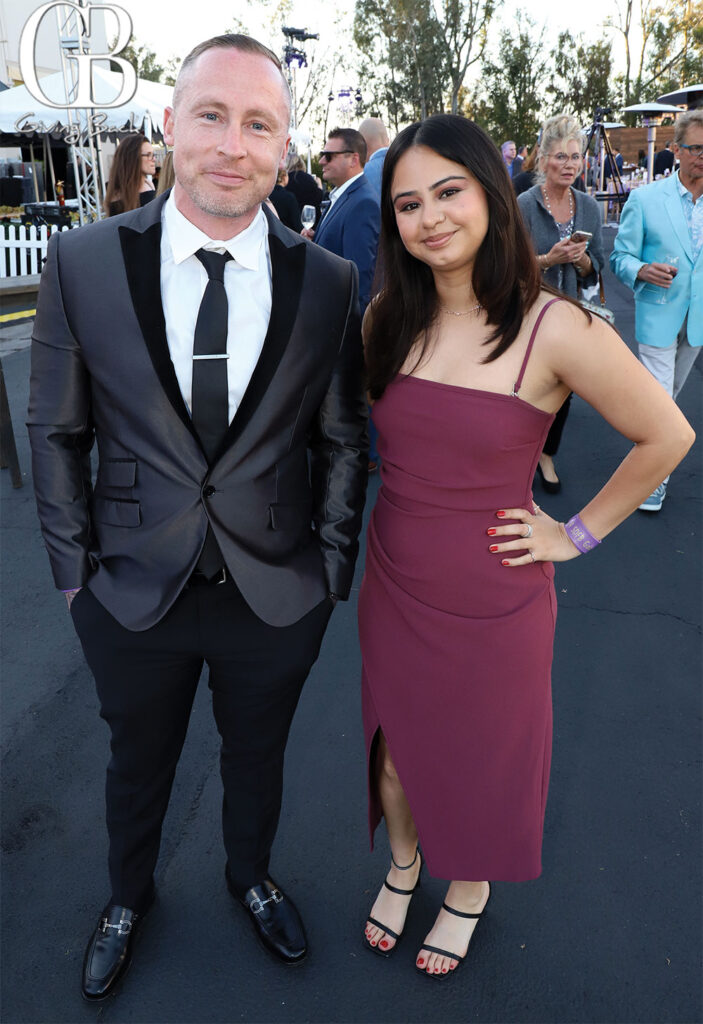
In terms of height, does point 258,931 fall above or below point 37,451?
below

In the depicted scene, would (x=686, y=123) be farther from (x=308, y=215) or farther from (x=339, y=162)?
(x=308, y=215)

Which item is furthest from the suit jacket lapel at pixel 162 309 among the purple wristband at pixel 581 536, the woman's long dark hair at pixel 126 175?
the woman's long dark hair at pixel 126 175

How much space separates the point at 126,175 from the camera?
5504 mm

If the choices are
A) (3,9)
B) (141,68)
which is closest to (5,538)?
(3,9)

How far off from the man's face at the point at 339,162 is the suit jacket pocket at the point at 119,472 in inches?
180

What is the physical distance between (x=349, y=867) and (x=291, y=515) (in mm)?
1224

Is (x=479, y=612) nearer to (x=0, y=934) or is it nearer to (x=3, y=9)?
(x=0, y=934)

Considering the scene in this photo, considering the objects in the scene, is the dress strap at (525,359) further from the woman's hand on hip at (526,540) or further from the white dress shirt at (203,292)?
the white dress shirt at (203,292)

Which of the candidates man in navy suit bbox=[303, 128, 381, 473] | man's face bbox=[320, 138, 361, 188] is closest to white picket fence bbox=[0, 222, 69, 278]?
man's face bbox=[320, 138, 361, 188]

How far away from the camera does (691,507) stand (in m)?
5.11

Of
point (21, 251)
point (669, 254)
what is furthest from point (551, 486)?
point (21, 251)

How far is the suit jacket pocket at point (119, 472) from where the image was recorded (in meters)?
1.83

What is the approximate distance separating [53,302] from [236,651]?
0.91m

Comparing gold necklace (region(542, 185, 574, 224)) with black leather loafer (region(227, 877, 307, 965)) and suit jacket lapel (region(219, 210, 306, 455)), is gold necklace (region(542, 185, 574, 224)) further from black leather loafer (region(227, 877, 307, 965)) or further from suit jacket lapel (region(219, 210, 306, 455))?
black leather loafer (region(227, 877, 307, 965))
